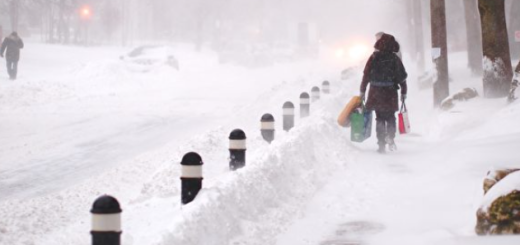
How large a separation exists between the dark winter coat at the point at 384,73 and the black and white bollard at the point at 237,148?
13.3 ft

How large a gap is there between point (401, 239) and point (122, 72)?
27071 mm

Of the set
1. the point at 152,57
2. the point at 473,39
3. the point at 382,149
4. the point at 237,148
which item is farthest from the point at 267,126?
the point at 152,57

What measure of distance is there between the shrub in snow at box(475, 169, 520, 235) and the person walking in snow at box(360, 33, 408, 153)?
18.8 feet

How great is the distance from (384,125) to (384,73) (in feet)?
3.09

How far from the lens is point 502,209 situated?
527cm

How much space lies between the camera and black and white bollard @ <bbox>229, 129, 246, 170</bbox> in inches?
308

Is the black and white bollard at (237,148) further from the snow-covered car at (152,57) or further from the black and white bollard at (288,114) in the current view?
the snow-covered car at (152,57)

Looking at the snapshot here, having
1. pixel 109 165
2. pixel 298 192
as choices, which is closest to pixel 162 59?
pixel 109 165

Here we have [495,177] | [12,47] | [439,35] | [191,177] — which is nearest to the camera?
[495,177]

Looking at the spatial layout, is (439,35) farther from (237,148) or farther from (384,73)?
(237,148)

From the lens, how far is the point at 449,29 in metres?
46.4

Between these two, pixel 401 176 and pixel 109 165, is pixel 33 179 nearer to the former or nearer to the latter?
pixel 109 165

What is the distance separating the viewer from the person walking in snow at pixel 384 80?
1116 cm

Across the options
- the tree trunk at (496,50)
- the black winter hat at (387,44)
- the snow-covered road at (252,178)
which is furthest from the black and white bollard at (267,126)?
the tree trunk at (496,50)
